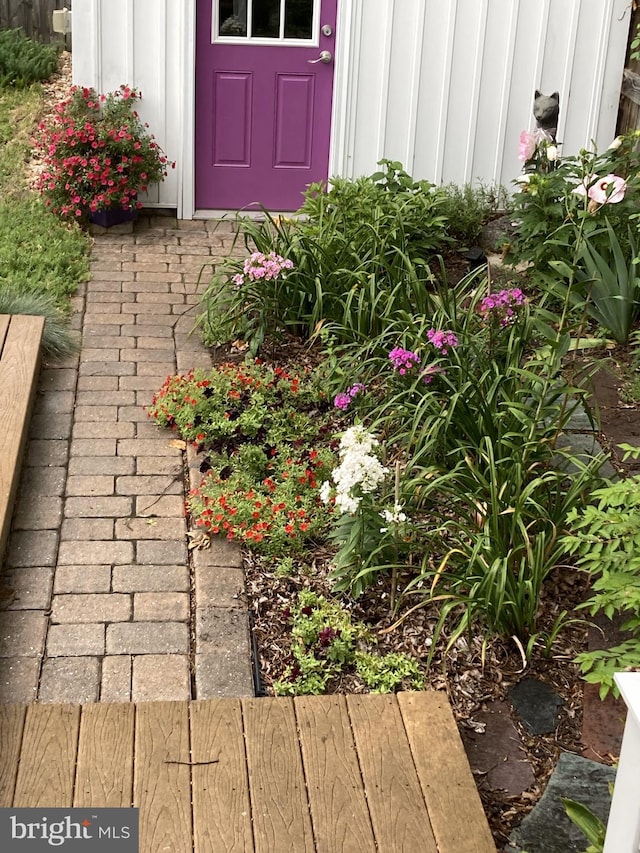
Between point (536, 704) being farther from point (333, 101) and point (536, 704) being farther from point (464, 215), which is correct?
point (333, 101)

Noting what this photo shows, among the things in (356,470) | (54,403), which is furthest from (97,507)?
(356,470)

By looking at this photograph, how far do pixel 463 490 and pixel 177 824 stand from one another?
161 centimetres

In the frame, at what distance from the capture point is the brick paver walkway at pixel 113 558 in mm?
3289

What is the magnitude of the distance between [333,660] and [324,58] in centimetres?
501

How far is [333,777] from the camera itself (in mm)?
2877

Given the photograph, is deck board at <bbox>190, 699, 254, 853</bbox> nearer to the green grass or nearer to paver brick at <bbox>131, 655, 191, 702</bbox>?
paver brick at <bbox>131, 655, 191, 702</bbox>

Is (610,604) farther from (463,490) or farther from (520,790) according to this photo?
(463,490)

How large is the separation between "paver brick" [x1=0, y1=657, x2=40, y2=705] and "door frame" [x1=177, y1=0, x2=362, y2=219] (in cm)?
475

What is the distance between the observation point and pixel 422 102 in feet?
24.2

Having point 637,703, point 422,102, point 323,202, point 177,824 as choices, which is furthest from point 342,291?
point 637,703

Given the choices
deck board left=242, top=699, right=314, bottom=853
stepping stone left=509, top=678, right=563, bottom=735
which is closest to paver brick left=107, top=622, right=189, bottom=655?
deck board left=242, top=699, right=314, bottom=853

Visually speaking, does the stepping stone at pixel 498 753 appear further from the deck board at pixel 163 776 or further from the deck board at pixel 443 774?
the deck board at pixel 163 776

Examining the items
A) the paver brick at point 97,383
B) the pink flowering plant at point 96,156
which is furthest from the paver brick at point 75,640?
the pink flowering plant at point 96,156

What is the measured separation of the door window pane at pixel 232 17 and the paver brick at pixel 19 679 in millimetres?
5123
